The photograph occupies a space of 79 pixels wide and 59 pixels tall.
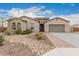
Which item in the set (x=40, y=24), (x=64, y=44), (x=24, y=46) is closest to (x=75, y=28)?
(x=64, y=44)

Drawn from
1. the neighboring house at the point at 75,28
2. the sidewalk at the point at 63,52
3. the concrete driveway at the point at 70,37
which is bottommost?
the sidewalk at the point at 63,52

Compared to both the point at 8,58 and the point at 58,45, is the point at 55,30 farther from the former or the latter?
the point at 8,58

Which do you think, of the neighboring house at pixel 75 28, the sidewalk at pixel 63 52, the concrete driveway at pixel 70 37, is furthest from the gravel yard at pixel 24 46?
the neighboring house at pixel 75 28

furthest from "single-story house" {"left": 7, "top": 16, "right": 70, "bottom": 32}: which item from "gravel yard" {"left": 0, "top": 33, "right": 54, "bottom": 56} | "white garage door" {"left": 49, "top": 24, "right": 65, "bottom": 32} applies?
"gravel yard" {"left": 0, "top": 33, "right": 54, "bottom": 56}

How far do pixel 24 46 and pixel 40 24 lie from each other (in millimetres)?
304

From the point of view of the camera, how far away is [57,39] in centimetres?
323

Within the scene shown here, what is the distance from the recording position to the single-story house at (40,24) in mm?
3205

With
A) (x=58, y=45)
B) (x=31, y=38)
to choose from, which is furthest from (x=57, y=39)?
(x=31, y=38)

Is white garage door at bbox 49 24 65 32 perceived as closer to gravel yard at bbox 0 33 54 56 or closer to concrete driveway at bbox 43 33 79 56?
concrete driveway at bbox 43 33 79 56

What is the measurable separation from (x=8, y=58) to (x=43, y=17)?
23.0 inches

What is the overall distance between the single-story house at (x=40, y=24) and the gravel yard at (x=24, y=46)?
0.33 ft

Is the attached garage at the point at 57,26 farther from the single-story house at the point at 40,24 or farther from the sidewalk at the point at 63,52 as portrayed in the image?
the sidewalk at the point at 63,52

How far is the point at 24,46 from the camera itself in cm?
320

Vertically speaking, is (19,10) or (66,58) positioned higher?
(19,10)
